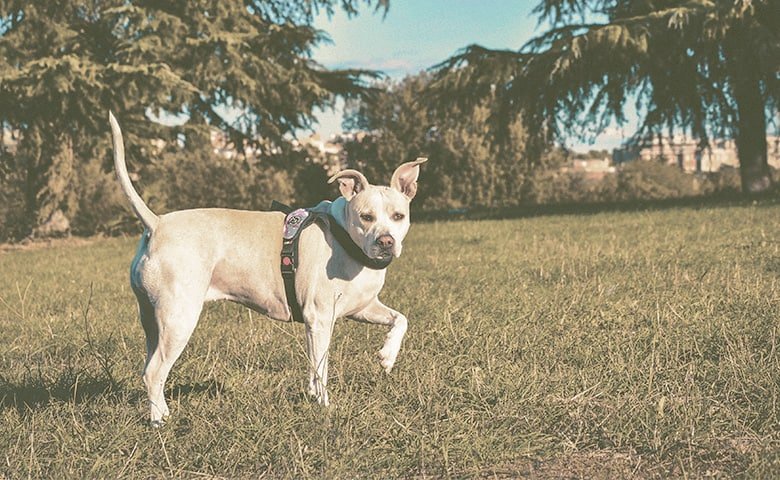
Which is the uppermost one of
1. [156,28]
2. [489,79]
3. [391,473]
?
[156,28]

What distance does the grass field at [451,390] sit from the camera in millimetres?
3367

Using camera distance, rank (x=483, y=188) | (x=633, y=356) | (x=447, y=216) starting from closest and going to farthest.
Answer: (x=633, y=356)
(x=447, y=216)
(x=483, y=188)

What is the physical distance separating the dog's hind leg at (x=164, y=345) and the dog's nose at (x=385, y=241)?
3.27ft

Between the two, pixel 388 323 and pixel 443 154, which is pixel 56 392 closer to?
pixel 388 323

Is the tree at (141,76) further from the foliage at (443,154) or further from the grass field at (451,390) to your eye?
the foliage at (443,154)

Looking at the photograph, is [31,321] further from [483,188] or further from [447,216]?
[483,188]

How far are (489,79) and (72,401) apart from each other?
15836mm

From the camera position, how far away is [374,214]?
4.08 metres

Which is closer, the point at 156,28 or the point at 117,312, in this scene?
the point at 117,312

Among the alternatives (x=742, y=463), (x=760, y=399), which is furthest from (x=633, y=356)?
(x=742, y=463)

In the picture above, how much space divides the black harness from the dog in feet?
0.10

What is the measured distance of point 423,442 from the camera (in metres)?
3.46

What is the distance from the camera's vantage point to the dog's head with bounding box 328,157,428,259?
13.1 ft

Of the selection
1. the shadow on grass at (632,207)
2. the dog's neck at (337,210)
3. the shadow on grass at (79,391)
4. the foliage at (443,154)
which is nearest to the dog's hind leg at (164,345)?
the shadow on grass at (79,391)
